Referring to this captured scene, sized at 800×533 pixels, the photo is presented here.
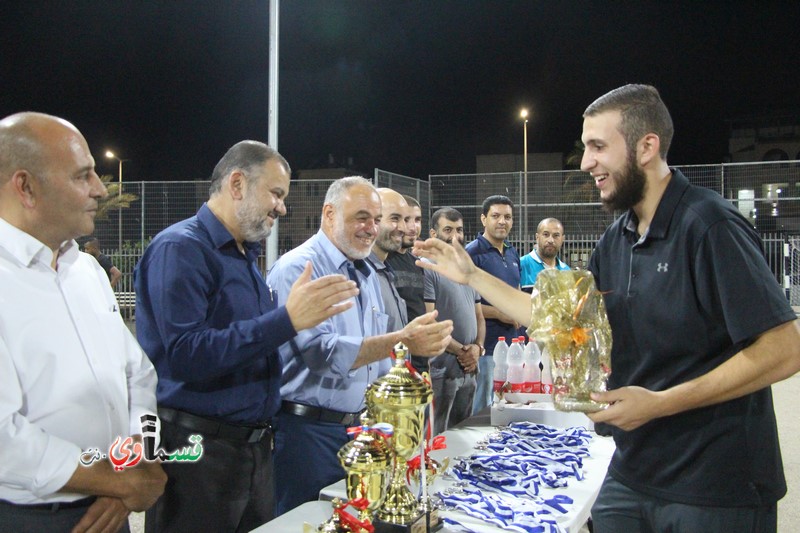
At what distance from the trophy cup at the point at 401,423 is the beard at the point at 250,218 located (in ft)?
4.20

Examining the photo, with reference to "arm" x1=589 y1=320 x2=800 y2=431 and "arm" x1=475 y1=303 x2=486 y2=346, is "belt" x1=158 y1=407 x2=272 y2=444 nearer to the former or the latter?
"arm" x1=589 y1=320 x2=800 y2=431

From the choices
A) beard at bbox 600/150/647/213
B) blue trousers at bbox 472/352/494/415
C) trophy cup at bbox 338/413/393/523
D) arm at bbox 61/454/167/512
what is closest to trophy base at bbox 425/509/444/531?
trophy cup at bbox 338/413/393/523

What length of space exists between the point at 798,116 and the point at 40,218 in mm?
37517

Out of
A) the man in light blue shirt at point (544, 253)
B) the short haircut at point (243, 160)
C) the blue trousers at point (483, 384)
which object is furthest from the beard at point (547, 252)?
the short haircut at point (243, 160)

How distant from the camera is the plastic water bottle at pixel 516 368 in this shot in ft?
13.5

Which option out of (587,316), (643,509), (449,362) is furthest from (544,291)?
(449,362)

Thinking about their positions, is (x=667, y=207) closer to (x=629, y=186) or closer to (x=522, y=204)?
(x=629, y=186)

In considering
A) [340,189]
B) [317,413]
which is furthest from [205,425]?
[340,189]

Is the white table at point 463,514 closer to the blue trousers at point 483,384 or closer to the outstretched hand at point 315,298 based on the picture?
the outstretched hand at point 315,298

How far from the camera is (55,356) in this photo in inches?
81.0

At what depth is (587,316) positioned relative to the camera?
6.65ft

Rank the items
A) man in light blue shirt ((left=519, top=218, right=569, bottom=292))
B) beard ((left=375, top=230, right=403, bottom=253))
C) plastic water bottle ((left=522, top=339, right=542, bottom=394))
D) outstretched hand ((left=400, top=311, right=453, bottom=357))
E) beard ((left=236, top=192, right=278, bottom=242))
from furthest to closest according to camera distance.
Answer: man in light blue shirt ((left=519, top=218, right=569, bottom=292))
beard ((left=375, top=230, right=403, bottom=253))
plastic water bottle ((left=522, top=339, right=542, bottom=394))
beard ((left=236, top=192, right=278, bottom=242))
outstretched hand ((left=400, top=311, right=453, bottom=357))

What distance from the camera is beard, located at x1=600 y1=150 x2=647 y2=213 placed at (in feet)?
7.25

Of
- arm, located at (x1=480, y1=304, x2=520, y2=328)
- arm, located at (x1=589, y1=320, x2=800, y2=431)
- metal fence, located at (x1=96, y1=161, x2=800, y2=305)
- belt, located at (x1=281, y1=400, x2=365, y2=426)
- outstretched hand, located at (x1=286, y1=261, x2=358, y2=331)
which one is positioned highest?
metal fence, located at (x1=96, y1=161, x2=800, y2=305)
